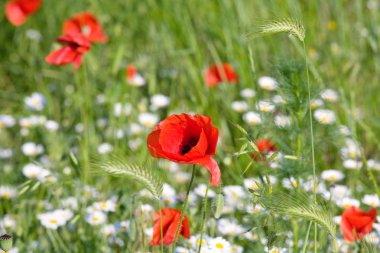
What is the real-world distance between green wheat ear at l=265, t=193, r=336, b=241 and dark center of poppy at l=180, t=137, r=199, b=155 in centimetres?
18

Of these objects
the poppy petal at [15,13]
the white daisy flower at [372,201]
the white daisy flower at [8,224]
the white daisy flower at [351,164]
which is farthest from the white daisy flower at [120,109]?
the white daisy flower at [372,201]

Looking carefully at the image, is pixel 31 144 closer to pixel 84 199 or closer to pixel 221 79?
pixel 84 199

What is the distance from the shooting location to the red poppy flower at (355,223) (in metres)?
1.59

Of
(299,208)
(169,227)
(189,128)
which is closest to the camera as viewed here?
(299,208)

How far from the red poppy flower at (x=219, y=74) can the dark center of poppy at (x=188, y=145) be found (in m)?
1.28

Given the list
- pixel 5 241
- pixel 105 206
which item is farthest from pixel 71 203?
pixel 5 241

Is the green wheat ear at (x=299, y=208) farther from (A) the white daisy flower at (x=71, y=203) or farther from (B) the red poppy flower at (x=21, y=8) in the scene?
(B) the red poppy flower at (x=21, y=8)

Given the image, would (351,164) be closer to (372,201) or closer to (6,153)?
(372,201)

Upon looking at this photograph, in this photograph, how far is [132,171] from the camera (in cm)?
125

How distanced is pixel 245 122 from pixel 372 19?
2.43 feet

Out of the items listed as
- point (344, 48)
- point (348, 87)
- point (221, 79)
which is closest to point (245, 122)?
point (221, 79)

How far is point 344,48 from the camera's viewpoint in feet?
9.25

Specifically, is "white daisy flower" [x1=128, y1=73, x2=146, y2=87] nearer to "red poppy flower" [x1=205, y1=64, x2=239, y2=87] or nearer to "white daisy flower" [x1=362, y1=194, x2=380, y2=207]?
"red poppy flower" [x1=205, y1=64, x2=239, y2=87]

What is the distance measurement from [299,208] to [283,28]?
1.07ft
